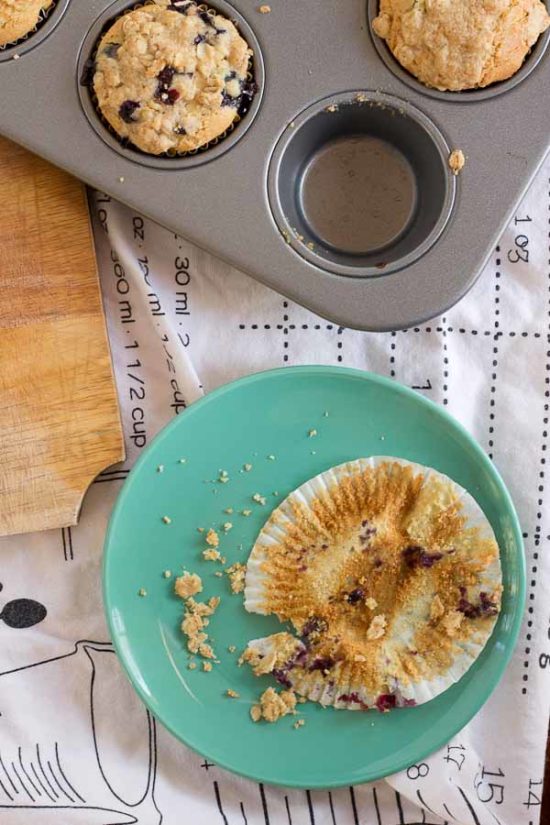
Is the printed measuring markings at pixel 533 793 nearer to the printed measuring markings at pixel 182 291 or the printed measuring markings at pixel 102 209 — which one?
the printed measuring markings at pixel 182 291

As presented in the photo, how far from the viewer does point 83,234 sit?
189 centimetres

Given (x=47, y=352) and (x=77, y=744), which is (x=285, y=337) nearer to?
(x=47, y=352)

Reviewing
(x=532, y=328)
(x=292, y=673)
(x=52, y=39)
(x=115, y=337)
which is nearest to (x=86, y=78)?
(x=52, y=39)

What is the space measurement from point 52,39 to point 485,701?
154 centimetres

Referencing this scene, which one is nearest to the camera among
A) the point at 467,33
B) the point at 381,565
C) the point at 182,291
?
the point at 467,33

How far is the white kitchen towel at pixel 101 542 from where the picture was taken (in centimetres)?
195

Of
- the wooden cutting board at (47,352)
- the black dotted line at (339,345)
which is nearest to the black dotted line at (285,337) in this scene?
the black dotted line at (339,345)

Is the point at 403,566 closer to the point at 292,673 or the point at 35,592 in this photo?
the point at 292,673

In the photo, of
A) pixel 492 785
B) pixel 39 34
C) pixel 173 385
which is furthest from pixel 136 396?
pixel 492 785

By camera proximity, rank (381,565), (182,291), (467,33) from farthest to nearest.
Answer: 1. (182,291)
2. (381,565)
3. (467,33)

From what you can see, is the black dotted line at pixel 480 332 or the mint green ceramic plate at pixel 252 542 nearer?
the mint green ceramic plate at pixel 252 542

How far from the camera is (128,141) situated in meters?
1.73

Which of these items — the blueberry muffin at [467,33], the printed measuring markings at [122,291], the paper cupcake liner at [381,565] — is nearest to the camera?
the blueberry muffin at [467,33]

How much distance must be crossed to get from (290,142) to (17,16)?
0.55 meters
